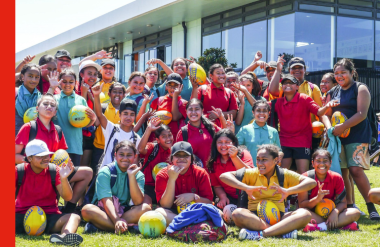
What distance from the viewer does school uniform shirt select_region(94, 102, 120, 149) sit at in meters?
6.78

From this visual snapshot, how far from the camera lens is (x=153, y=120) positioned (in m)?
6.16

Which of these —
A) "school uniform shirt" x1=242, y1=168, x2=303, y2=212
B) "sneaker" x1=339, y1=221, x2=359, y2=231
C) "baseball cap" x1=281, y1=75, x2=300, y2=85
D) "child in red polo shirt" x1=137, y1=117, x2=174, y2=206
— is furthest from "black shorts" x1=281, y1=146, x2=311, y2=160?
"child in red polo shirt" x1=137, y1=117, x2=174, y2=206

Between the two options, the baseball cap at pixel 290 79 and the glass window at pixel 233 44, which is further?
the glass window at pixel 233 44

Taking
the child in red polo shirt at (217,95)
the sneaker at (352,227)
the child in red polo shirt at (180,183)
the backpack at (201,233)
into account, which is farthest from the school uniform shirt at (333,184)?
the child in red polo shirt at (217,95)

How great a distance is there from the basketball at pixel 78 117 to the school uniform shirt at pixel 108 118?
0.69m

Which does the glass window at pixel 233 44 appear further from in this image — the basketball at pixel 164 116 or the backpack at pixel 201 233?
the backpack at pixel 201 233

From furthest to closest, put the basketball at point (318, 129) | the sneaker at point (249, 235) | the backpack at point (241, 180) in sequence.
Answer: the basketball at point (318, 129)
the backpack at point (241, 180)
the sneaker at point (249, 235)

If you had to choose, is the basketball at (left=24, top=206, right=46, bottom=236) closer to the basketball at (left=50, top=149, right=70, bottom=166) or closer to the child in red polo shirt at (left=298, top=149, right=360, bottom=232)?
the basketball at (left=50, top=149, right=70, bottom=166)

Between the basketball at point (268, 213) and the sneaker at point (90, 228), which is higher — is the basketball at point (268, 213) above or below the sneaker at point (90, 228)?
above

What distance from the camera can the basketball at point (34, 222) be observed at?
4.90 m

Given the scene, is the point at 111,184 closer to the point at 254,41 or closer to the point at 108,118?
the point at 108,118

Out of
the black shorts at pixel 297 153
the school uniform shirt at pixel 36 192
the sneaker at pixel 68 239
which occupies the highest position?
the black shorts at pixel 297 153

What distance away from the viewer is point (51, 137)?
563 cm

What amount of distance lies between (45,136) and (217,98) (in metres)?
2.90
